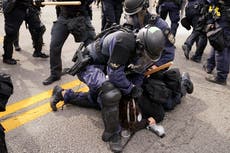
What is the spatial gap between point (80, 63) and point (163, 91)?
0.96 meters

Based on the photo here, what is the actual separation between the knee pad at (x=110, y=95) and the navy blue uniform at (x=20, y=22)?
2.54 metres

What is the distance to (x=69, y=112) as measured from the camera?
3.81 m

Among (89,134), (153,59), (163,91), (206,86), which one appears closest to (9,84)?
(89,134)

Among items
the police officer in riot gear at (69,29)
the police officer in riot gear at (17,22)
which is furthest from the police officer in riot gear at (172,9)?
the police officer in riot gear at (17,22)

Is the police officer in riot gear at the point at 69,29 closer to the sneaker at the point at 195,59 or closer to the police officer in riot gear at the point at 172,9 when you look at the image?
the police officer in riot gear at the point at 172,9

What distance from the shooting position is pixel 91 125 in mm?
3557

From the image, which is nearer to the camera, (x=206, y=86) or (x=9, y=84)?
(x=9, y=84)

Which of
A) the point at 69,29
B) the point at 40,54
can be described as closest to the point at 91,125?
the point at 69,29

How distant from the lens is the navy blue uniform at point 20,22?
5004mm

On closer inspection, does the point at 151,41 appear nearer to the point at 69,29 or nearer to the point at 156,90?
the point at 156,90

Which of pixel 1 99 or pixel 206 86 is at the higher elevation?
pixel 1 99

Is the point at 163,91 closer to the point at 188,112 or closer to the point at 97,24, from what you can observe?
the point at 188,112

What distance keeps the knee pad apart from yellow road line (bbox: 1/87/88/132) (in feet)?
3.27

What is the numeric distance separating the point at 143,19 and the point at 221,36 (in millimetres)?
1435
